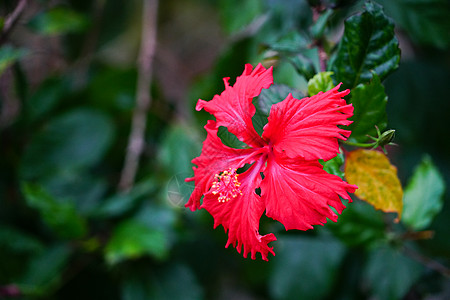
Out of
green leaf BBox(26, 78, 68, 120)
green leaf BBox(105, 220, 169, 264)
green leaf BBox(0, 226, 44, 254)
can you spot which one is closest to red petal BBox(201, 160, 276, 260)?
green leaf BBox(105, 220, 169, 264)

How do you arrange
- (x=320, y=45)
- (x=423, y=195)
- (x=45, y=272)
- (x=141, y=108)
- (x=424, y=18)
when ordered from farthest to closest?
(x=141, y=108) < (x=45, y=272) < (x=424, y=18) < (x=423, y=195) < (x=320, y=45)

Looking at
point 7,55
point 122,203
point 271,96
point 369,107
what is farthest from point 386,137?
point 122,203

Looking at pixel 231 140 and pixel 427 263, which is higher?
pixel 231 140

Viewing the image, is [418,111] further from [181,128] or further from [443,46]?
[181,128]

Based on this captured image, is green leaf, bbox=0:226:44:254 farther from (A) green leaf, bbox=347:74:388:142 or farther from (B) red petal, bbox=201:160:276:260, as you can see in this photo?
(A) green leaf, bbox=347:74:388:142

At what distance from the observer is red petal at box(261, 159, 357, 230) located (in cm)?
47

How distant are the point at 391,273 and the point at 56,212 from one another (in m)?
0.94

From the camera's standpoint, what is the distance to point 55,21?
122 cm

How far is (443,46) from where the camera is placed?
97cm

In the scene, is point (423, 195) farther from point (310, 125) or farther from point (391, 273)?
point (310, 125)

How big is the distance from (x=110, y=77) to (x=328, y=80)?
1.25 metres

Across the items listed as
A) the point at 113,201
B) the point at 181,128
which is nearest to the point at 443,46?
the point at 181,128

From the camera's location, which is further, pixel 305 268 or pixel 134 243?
pixel 305 268

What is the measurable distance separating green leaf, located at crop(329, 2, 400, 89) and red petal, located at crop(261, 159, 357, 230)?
0.18 meters
